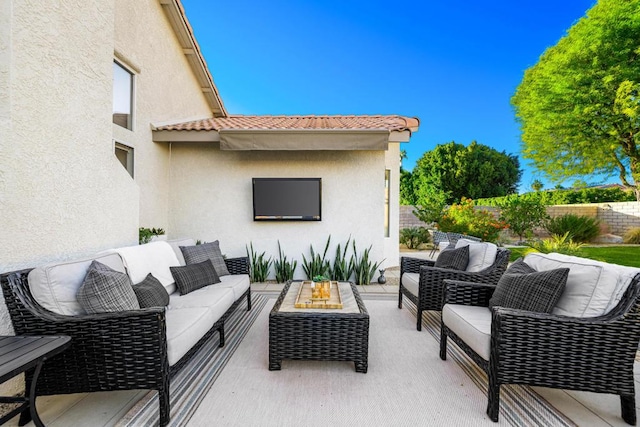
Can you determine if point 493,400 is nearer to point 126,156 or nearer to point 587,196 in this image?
point 126,156

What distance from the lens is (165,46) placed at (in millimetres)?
5738

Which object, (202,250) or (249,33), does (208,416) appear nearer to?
(202,250)

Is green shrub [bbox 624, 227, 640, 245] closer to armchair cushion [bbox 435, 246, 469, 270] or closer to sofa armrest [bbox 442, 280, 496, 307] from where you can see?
armchair cushion [bbox 435, 246, 469, 270]

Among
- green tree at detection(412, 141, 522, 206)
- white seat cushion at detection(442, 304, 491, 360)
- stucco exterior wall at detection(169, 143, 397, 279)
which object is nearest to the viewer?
white seat cushion at detection(442, 304, 491, 360)

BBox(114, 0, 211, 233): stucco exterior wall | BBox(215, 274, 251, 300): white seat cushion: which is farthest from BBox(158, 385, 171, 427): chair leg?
BBox(114, 0, 211, 233): stucco exterior wall

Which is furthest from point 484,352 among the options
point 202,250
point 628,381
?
point 202,250

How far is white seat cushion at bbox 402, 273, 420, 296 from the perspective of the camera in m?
3.70

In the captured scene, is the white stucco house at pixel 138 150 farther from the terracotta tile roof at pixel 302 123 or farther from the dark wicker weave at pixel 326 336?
the dark wicker weave at pixel 326 336

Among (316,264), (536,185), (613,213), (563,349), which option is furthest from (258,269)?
(536,185)

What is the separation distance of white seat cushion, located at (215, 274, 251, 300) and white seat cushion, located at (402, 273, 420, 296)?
2.11 metres

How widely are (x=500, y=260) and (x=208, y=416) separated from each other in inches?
124

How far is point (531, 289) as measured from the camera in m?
2.30

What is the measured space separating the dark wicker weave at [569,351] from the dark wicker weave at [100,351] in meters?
2.17

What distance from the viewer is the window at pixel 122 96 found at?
457 centimetres
